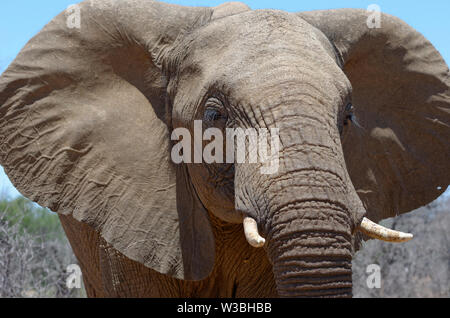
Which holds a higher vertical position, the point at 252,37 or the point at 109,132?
the point at 252,37

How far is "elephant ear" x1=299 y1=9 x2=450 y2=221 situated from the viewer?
3506mm

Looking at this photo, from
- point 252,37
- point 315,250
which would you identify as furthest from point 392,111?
point 315,250

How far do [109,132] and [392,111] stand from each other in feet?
4.74

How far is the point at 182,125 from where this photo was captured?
3131mm

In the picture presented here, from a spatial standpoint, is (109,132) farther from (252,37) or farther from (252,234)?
(252,234)

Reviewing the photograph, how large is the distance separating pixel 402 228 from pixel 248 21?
7.93 metres

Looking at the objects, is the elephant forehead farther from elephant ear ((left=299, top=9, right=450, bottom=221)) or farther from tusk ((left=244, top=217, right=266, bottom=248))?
tusk ((left=244, top=217, right=266, bottom=248))

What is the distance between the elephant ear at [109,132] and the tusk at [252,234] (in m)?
0.66

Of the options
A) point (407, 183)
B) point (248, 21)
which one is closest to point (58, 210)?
point (248, 21)

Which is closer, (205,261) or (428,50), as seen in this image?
(205,261)

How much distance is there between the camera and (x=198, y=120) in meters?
3.00

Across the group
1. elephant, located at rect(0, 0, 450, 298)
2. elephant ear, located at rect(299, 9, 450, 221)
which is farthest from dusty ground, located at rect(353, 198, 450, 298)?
elephant, located at rect(0, 0, 450, 298)

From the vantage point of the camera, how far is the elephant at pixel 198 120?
2775 millimetres

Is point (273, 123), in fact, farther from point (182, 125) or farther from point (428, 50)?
point (428, 50)
